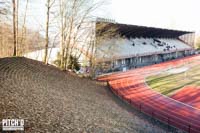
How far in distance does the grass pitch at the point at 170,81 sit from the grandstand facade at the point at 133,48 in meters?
8.24

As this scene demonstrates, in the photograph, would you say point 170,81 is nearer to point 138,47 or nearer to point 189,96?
point 189,96

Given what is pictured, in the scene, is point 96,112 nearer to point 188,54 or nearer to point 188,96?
point 188,96

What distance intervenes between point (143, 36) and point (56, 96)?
57245 mm

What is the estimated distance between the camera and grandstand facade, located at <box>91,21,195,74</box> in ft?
136

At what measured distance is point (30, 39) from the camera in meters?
47.0

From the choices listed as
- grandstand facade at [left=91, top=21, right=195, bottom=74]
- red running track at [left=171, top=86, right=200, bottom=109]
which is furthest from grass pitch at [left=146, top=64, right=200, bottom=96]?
grandstand facade at [left=91, top=21, right=195, bottom=74]

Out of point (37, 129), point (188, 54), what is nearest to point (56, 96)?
point (37, 129)

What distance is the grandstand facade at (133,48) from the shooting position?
4147cm

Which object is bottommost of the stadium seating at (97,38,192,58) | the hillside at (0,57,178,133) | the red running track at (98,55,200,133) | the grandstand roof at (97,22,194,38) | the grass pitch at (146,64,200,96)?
the red running track at (98,55,200,133)

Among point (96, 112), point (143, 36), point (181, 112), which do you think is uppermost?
point (143, 36)

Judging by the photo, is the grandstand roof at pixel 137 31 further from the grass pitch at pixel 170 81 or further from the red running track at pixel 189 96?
the red running track at pixel 189 96

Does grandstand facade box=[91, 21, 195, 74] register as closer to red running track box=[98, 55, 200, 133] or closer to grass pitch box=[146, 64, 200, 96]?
red running track box=[98, 55, 200, 133]

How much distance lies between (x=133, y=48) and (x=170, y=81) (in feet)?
64.4

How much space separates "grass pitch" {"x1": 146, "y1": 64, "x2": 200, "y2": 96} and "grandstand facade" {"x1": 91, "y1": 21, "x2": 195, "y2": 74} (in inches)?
324
